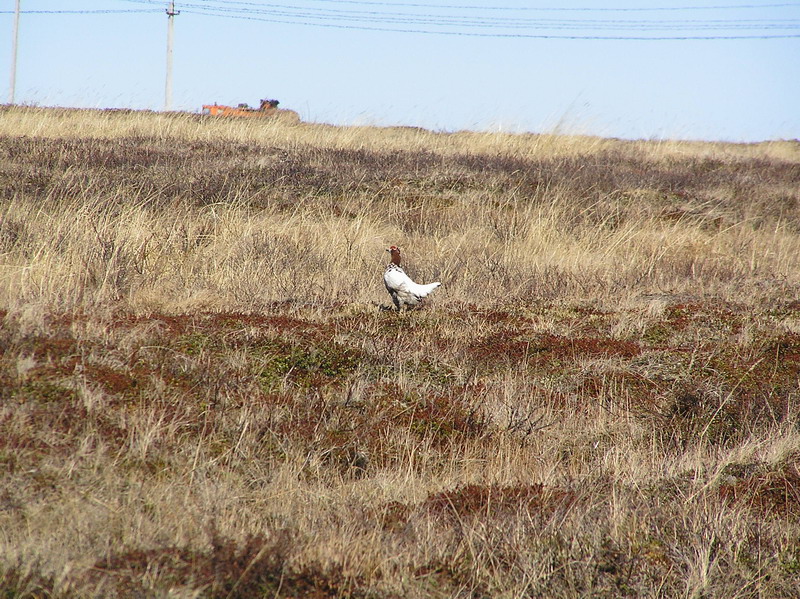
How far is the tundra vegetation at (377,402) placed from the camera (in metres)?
3.18

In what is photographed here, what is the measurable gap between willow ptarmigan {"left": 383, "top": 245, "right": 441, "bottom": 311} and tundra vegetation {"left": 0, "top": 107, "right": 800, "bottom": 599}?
5.9 inches

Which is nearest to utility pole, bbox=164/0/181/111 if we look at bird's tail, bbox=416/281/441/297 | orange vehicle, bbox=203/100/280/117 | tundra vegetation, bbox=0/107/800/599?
orange vehicle, bbox=203/100/280/117

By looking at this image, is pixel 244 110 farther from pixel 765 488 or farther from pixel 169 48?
pixel 765 488

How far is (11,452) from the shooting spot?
133 inches

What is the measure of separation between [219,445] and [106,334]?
4.59ft

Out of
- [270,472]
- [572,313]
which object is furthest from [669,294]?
[270,472]

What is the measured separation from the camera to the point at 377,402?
484 cm

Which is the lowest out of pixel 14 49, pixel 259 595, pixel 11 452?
pixel 259 595

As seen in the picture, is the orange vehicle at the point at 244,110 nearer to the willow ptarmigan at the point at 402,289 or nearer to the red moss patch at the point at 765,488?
the willow ptarmigan at the point at 402,289

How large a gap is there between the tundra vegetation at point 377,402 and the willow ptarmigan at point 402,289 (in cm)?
15

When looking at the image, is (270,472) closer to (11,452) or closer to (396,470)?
(396,470)

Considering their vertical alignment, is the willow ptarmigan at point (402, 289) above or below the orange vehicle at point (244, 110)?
below

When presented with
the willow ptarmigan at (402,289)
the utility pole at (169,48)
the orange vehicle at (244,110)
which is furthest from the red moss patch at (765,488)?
the utility pole at (169,48)

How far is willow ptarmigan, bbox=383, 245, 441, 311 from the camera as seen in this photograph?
6910 millimetres
